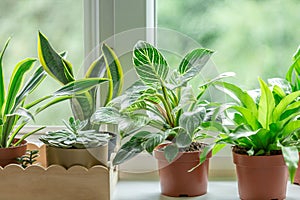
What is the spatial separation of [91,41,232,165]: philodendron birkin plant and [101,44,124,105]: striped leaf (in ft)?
0.20

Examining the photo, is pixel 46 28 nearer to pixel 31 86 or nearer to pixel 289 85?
pixel 31 86

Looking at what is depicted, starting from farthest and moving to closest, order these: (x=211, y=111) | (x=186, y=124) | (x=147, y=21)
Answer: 1. (x=147, y=21)
2. (x=211, y=111)
3. (x=186, y=124)

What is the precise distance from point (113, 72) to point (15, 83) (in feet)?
0.82

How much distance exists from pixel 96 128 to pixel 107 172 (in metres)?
0.14

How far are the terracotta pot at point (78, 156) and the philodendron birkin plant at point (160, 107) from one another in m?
0.07

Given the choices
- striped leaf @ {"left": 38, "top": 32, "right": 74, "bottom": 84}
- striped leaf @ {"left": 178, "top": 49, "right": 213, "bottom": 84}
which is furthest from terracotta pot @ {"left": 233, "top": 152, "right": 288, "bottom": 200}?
striped leaf @ {"left": 38, "top": 32, "right": 74, "bottom": 84}

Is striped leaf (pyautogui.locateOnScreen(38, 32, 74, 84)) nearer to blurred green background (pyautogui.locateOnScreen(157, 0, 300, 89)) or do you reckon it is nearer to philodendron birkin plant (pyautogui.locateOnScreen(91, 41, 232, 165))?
philodendron birkin plant (pyautogui.locateOnScreen(91, 41, 232, 165))

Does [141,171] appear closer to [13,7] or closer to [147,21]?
[147,21]

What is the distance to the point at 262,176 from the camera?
1395mm

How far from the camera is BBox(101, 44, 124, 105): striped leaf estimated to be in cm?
148

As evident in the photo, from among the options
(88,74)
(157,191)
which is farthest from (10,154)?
(157,191)

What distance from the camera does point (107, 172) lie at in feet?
4.55

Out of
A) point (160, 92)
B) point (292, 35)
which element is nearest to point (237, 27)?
point (292, 35)

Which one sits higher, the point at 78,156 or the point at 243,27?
the point at 243,27
